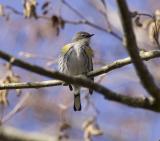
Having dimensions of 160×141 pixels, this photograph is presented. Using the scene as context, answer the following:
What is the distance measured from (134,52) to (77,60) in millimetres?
3567

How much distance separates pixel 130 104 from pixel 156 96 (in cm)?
10

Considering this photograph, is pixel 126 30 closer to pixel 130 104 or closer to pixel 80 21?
pixel 130 104


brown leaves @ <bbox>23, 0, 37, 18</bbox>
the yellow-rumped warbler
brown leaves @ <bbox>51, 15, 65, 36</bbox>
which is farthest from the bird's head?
brown leaves @ <bbox>23, 0, 37, 18</bbox>

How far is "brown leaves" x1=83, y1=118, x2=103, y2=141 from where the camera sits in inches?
155

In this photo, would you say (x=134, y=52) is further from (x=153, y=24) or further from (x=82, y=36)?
(x=82, y=36)

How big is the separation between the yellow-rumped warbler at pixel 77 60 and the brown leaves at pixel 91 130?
0.89 m

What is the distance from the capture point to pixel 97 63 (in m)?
5.50

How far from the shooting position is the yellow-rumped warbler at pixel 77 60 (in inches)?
204

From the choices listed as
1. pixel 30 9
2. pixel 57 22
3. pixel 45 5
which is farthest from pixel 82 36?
pixel 30 9

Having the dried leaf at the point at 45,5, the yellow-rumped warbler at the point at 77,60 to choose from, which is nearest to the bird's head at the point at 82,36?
the yellow-rumped warbler at the point at 77,60

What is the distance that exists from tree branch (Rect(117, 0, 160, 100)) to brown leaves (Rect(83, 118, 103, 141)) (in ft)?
7.25

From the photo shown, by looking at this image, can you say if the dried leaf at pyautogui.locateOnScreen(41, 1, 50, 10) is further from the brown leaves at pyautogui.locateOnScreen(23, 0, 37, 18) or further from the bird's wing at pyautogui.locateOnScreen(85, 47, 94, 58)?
the bird's wing at pyautogui.locateOnScreen(85, 47, 94, 58)

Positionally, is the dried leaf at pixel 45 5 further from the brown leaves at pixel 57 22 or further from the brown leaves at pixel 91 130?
the brown leaves at pixel 91 130

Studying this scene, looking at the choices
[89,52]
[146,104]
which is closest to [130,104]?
[146,104]
